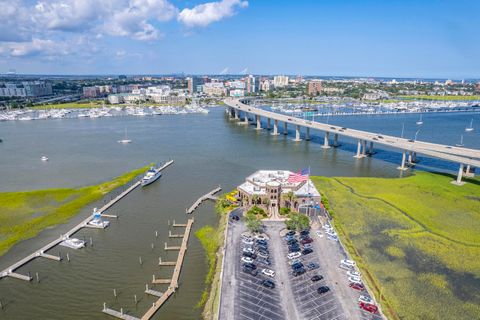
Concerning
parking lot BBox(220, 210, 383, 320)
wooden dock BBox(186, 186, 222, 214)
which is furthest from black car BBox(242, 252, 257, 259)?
wooden dock BBox(186, 186, 222, 214)

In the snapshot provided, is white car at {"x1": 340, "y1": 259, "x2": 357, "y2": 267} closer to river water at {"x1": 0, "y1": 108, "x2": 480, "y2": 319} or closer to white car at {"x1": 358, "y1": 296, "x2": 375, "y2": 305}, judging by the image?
white car at {"x1": 358, "y1": 296, "x2": 375, "y2": 305}

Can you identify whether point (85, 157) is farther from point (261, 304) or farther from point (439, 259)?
point (439, 259)

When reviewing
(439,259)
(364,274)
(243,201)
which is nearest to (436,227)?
(439,259)

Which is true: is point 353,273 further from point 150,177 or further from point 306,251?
point 150,177

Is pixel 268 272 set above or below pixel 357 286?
below

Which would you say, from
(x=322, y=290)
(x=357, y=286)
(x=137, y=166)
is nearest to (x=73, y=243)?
(x=322, y=290)
